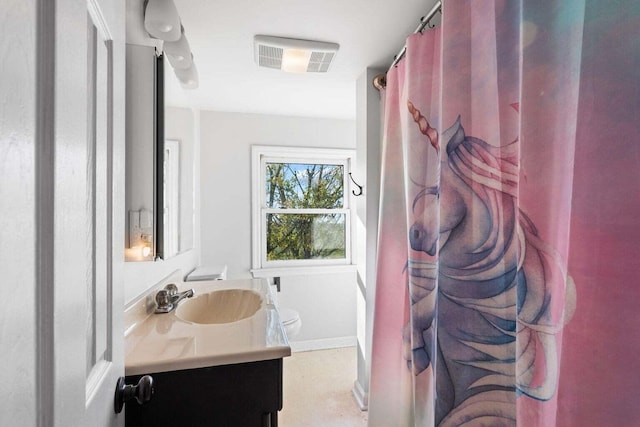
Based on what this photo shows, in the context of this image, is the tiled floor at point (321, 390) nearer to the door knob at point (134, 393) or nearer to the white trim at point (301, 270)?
the white trim at point (301, 270)

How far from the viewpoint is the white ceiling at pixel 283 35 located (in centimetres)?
133

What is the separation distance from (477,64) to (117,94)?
0.90 m

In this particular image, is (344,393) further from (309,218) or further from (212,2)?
(212,2)

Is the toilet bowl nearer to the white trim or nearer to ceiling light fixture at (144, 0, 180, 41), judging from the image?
the white trim

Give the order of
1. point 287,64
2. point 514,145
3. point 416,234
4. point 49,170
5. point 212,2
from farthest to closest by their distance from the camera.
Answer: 1. point 287,64
2. point 212,2
3. point 416,234
4. point 514,145
5. point 49,170

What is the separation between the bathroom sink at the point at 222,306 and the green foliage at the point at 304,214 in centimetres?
136

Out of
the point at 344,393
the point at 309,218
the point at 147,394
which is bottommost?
the point at 344,393

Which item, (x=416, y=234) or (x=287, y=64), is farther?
(x=287, y=64)

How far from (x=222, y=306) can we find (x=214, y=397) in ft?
2.06

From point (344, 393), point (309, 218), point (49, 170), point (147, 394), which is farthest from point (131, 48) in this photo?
point (344, 393)

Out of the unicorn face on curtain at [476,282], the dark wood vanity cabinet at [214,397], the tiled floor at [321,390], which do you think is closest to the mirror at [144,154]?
the dark wood vanity cabinet at [214,397]

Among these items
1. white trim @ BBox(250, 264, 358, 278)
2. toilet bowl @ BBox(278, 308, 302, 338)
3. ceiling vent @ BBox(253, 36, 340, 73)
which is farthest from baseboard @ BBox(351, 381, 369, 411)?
ceiling vent @ BBox(253, 36, 340, 73)

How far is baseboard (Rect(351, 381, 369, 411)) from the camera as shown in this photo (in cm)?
185

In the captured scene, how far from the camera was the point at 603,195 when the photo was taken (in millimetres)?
472
